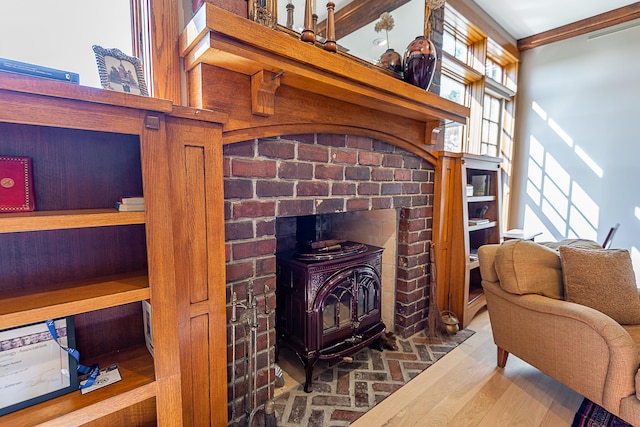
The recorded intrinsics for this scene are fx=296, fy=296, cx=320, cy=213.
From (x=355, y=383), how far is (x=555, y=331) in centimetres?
112

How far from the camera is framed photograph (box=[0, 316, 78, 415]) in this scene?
2.66 ft

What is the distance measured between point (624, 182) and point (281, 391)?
4.06m

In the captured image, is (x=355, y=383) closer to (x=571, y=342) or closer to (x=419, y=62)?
(x=571, y=342)

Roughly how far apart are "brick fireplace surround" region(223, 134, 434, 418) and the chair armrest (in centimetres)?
67

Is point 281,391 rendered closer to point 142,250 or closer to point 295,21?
point 142,250

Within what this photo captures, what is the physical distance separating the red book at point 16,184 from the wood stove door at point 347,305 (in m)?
1.29

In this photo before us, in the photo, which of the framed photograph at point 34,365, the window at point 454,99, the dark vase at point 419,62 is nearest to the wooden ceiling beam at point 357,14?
the dark vase at point 419,62

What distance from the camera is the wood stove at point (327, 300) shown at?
1.68 meters

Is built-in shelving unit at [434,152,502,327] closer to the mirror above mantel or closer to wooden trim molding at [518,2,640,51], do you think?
the mirror above mantel

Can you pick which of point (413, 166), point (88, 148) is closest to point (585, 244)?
point (413, 166)

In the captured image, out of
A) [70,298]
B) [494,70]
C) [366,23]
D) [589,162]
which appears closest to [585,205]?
[589,162]

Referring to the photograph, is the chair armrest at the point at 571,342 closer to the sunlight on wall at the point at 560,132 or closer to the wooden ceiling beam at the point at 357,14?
the wooden ceiling beam at the point at 357,14

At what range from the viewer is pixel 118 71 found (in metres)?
0.94

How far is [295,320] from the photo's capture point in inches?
69.6
